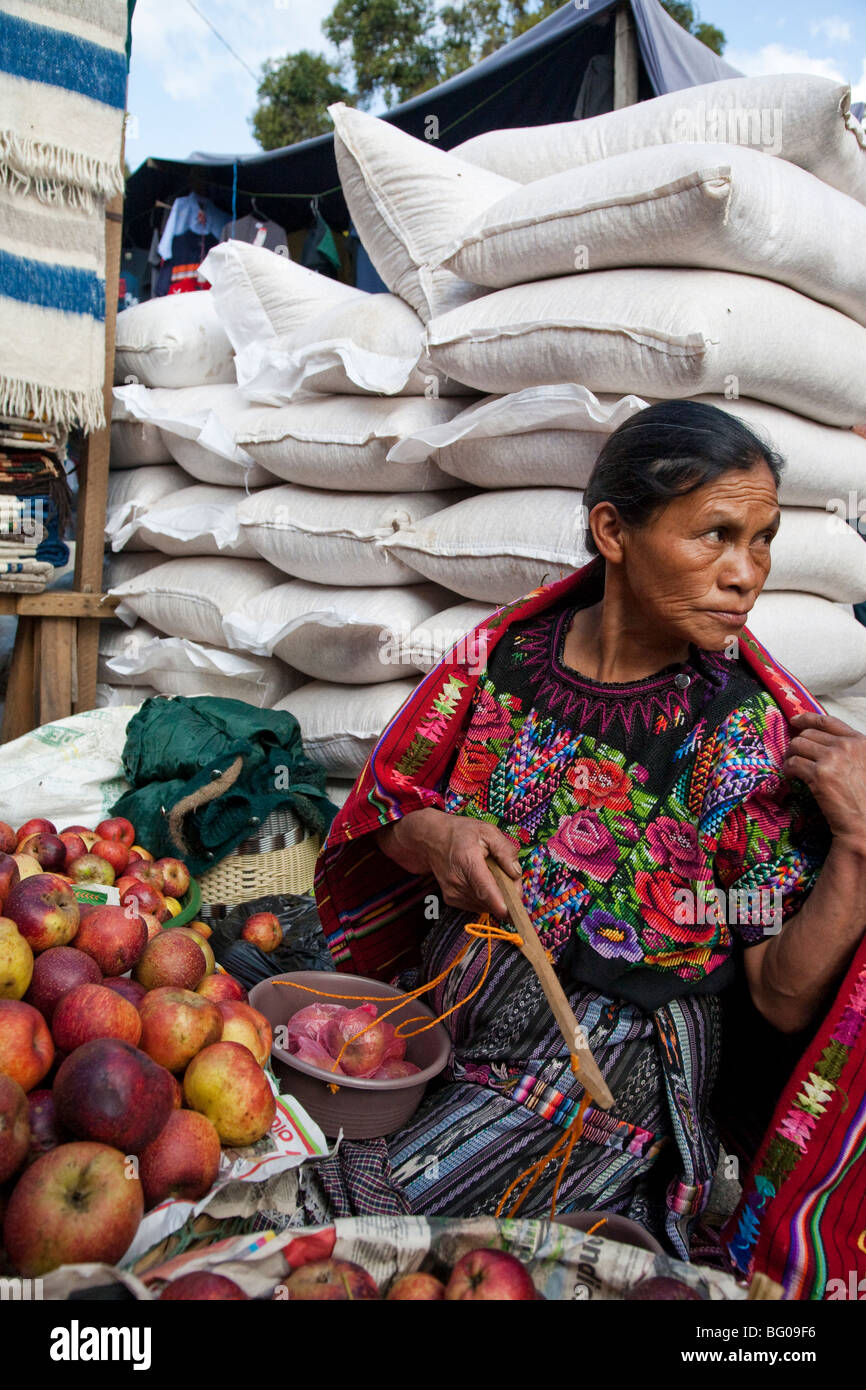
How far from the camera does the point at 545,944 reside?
1452 millimetres

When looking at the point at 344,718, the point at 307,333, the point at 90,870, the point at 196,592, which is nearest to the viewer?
the point at 90,870

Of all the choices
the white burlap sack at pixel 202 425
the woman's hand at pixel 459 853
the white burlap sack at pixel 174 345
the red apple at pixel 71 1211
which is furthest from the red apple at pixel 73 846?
the white burlap sack at pixel 174 345

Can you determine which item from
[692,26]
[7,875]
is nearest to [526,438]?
[7,875]

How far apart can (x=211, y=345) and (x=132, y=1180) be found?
3.14 m

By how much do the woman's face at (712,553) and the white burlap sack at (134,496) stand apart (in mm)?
2474

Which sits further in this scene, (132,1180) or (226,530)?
(226,530)

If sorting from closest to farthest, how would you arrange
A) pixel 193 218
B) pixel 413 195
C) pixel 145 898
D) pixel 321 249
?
pixel 145 898, pixel 413 195, pixel 321 249, pixel 193 218

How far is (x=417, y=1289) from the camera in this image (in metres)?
0.87

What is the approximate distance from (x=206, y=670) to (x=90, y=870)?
1.28 metres

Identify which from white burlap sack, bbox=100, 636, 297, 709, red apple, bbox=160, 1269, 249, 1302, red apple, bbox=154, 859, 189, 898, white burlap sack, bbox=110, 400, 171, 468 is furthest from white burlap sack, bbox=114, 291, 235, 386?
red apple, bbox=160, 1269, 249, 1302

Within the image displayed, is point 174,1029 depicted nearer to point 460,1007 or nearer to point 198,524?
point 460,1007

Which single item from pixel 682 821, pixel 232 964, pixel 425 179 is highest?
pixel 425 179
